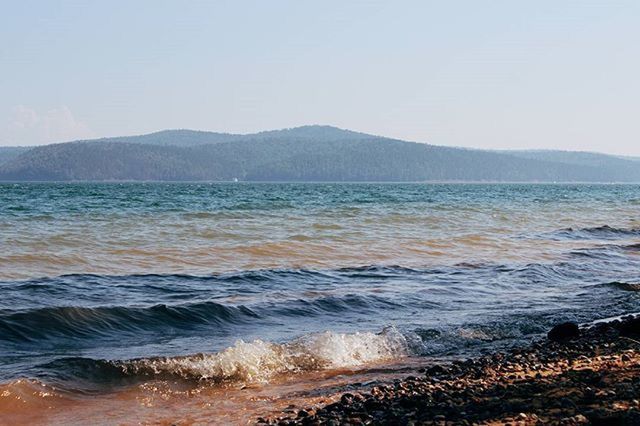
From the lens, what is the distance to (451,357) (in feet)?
33.9

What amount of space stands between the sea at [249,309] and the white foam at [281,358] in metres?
0.03

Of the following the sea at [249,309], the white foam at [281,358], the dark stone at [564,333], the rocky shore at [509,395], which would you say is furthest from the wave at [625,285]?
the rocky shore at [509,395]

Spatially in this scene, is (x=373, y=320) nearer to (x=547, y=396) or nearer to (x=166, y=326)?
(x=166, y=326)

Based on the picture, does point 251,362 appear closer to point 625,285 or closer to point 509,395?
point 509,395

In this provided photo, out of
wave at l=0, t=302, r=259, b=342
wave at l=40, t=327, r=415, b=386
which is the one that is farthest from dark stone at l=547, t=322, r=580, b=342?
wave at l=0, t=302, r=259, b=342

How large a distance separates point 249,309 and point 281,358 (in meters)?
3.20

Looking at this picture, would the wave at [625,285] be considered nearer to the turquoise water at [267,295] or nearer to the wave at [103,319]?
the turquoise water at [267,295]

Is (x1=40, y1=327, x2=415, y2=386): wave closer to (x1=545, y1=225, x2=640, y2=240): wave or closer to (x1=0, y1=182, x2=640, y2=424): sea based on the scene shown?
(x1=0, y1=182, x2=640, y2=424): sea

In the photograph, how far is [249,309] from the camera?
13.0 meters

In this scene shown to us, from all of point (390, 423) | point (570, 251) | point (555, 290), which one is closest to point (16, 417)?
point (390, 423)

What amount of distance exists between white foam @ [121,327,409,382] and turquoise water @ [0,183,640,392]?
2 centimetres

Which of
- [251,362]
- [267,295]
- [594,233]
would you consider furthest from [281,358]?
[594,233]

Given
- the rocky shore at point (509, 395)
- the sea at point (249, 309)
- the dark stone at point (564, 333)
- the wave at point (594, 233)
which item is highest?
the rocky shore at point (509, 395)

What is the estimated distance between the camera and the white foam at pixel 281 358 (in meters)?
9.30
